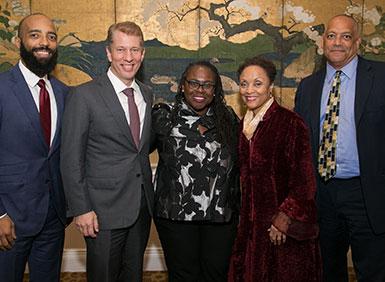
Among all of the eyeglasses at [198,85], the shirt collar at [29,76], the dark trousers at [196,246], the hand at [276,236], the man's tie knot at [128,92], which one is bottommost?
the dark trousers at [196,246]

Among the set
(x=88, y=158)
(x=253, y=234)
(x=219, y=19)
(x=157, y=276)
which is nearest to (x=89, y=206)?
(x=88, y=158)

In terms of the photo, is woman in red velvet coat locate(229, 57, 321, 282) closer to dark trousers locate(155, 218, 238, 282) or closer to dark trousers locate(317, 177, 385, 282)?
dark trousers locate(155, 218, 238, 282)

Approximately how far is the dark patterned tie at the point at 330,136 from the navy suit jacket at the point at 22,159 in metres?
1.49

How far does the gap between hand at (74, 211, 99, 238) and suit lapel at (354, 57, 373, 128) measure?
4.91ft

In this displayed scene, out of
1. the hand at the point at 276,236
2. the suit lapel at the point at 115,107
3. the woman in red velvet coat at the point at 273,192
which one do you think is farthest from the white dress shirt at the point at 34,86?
the hand at the point at 276,236

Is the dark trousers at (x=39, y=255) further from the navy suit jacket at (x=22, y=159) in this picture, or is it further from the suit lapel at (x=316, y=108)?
the suit lapel at (x=316, y=108)

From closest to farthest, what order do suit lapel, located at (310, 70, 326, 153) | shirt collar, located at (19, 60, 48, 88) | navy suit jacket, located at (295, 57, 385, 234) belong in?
shirt collar, located at (19, 60, 48, 88) → navy suit jacket, located at (295, 57, 385, 234) → suit lapel, located at (310, 70, 326, 153)

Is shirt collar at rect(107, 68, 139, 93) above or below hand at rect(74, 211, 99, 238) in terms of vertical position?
above

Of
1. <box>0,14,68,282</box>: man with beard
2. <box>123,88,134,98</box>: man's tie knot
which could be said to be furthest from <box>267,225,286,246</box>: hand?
<box>0,14,68,282</box>: man with beard

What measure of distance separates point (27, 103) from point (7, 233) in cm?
65

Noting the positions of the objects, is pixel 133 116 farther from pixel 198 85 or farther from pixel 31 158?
pixel 31 158

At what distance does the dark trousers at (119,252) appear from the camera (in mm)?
2154

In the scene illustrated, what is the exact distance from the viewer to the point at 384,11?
10.7 ft

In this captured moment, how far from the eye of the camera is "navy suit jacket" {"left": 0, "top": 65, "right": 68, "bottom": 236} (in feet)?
6.70
